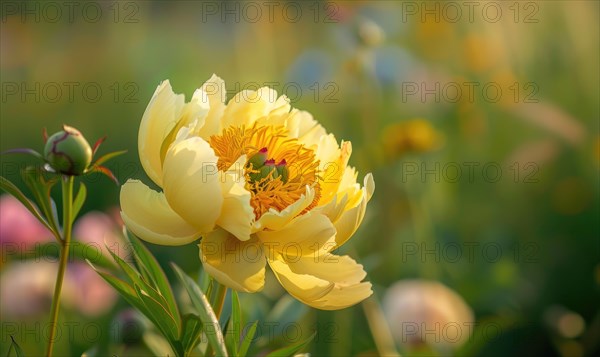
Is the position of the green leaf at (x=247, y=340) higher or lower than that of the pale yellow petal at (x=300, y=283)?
lower

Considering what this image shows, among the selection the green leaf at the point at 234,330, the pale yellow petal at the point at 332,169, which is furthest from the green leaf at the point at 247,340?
the pale yellow petal at the point at 332,169

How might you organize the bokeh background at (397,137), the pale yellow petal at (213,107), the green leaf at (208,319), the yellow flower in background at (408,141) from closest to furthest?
the green leaf at (208,319)
the pale yellow petal at (213,107)
the bokeh background at (397,137)
the yellow flower in background at (408,141)

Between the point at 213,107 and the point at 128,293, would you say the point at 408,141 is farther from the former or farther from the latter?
the point at 128,293

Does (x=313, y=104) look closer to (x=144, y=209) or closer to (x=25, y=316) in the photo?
(x=25, y=316)

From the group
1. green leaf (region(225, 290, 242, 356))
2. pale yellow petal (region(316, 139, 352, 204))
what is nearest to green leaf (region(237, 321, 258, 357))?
green leaf (region(225, 290, 242, 356))

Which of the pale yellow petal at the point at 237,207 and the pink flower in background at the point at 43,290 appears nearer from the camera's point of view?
the pale yellow petal at the point at 237,207

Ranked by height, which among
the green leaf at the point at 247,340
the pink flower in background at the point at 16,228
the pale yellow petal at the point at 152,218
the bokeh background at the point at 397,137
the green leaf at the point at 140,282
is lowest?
the bokeh background at the point at 397,137

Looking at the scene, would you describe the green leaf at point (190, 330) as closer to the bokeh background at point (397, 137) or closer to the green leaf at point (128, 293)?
the green leaf at point (128, 293)
